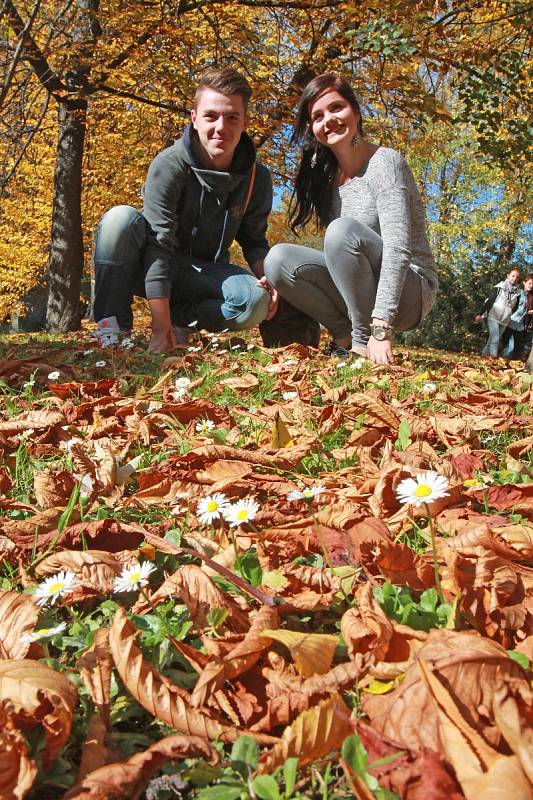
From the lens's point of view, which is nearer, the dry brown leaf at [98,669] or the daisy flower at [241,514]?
the dry brown leaf at [98,669]

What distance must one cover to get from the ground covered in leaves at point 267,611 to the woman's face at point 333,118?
7.43ft

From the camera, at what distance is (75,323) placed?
10.0 meters

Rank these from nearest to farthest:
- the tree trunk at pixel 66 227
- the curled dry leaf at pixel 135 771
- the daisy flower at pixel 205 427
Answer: the curled dry leaf at pixel 135 771 < the daisy flower at pixel 205 427 < the tree trunk at pixel 66 227

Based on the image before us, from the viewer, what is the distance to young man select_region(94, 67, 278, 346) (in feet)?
13.4

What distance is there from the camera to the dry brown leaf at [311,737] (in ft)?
2.44

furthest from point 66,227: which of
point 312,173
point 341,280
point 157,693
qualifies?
point 157,693

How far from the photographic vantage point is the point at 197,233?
4.51m

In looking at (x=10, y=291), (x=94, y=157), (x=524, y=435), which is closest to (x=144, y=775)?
(x=524, y=435)

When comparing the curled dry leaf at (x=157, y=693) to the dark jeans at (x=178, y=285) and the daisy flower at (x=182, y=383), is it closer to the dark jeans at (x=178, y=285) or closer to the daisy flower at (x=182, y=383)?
the daisy flower at (x=182, y=383)

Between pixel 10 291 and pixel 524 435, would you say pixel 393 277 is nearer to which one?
pixel 524 435

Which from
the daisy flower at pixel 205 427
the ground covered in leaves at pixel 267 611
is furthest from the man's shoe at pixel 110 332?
the daisy flower at pixel 205 427

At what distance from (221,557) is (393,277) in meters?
2.63

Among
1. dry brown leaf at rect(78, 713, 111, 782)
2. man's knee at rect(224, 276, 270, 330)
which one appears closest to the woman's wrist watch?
man's knee at rect(224, 276, 270, 330)

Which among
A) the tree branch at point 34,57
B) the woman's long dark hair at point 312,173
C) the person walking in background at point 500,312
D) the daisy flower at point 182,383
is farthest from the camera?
the person walking in background at point 500,312
